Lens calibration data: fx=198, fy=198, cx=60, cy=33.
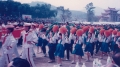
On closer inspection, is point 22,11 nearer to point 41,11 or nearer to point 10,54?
point 41,11

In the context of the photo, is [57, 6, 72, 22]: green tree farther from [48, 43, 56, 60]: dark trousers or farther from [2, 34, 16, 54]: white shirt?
[2, 34, 16, 54]: white shirt

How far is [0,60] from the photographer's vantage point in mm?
5957

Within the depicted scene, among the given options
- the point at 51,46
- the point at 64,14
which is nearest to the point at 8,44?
the point at 51,46

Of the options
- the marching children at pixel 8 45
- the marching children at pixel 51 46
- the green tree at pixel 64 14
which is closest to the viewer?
the marching children at pixel 8 45

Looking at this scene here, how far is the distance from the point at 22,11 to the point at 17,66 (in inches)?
1677

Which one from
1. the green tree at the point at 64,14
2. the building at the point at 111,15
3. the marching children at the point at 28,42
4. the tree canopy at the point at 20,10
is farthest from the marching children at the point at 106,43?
the green tree at the point at 64,14

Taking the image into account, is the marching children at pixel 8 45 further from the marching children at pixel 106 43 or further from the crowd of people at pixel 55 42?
the marching children at pixel 106 43

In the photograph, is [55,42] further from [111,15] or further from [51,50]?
[111,15]

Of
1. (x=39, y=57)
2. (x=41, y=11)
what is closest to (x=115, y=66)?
(x=39, y=57)

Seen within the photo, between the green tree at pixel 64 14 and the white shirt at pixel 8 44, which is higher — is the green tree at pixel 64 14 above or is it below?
above

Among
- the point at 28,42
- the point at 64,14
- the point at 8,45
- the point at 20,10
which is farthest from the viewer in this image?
the point at 64,14

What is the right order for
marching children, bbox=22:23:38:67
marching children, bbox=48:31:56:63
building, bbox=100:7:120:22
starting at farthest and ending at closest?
building, bbox=100:7:120:22 < marching children, bbox=48:31:56:63 < marching children, bbox=22:23:38:67

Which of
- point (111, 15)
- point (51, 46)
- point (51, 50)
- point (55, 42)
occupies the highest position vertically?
point (111, 15)

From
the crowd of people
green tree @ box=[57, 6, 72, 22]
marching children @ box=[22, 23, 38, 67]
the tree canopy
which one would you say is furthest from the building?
marching children @ box=[22, 23, 38, 67]
